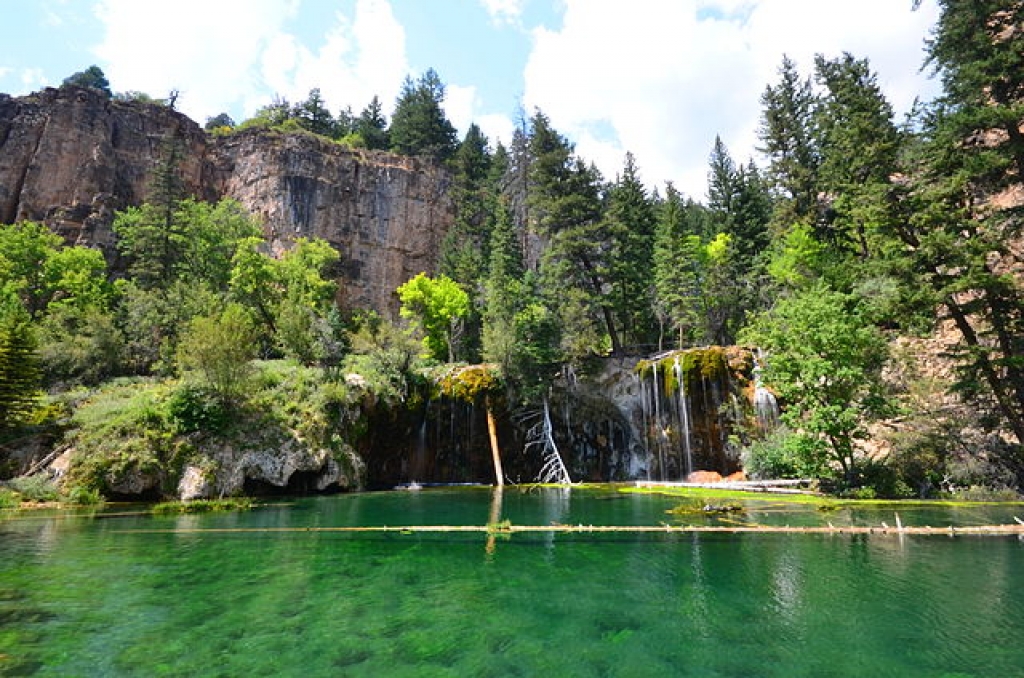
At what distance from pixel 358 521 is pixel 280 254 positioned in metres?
41.3

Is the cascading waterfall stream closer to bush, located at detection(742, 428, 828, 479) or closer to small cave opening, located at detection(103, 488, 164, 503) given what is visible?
bush, located at detection(742, 428, 828, 479)

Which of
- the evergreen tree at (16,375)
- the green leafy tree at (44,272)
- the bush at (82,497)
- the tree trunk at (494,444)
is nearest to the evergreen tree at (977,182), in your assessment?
the tree trunk at (494,444)

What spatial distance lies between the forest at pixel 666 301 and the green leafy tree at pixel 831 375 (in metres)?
0.10

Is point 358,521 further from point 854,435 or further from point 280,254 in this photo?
point 280,254

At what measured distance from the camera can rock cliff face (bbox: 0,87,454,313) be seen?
154 feet

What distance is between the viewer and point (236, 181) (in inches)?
2201

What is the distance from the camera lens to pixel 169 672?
5.66 metres

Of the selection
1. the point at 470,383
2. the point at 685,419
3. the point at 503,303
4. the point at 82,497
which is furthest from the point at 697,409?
the point at 82,497

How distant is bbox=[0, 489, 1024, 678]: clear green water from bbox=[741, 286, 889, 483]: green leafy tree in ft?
25.9

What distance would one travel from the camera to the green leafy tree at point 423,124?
6375 cm

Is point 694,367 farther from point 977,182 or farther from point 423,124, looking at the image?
point 423,124

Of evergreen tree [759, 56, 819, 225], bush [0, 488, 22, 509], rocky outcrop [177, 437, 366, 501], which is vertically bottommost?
bush [0, 488, 22, 509]

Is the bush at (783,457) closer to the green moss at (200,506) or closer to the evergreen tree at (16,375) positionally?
the green moss at (200,506)

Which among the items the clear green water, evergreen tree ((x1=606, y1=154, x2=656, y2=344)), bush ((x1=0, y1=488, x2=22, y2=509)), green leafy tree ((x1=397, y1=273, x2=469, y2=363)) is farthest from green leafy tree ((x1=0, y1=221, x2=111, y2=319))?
evergreen tree ((x1=606, y1=154, x2=656, y2=344))
